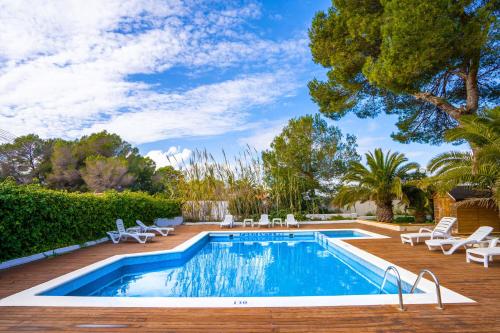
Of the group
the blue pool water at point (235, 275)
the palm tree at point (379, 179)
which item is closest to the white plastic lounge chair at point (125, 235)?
the blue pool water at point (235, 275)

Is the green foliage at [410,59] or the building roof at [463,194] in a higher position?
the green foliage at [410,59]

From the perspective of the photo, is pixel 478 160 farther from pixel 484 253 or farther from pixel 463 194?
pixel 463 194

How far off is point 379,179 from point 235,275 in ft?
28.9

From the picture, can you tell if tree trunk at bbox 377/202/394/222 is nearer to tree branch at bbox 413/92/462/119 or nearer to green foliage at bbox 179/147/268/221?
tree branch at bbox 413/92/462/119

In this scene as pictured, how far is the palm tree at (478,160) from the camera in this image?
7.68m

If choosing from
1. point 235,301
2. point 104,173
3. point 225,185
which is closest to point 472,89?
point 225,185

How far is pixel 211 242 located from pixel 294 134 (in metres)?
9.34

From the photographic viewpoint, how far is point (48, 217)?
7.65 metres

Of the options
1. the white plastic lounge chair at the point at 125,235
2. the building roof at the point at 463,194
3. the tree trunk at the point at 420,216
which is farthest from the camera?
the tree trunk at the point at 420,216

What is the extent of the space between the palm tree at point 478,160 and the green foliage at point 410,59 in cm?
228

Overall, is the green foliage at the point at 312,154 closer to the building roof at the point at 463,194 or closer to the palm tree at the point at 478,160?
the building roof at the point at 463,194

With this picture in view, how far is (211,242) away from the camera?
496 inches

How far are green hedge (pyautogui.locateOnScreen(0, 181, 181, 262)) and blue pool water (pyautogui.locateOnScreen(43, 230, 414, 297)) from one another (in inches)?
73.7

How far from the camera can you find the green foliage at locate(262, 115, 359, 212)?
1917 cm
